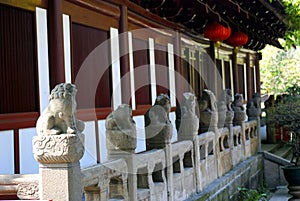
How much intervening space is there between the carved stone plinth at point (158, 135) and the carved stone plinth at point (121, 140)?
41.6 inches

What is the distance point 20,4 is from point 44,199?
254cm

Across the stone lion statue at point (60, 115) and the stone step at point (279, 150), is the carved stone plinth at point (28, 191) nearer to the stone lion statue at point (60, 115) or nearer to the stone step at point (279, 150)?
the stone lion statue at point (60, 115)

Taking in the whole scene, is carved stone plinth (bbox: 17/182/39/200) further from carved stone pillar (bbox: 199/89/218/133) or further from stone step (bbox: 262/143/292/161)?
stone step (bbox: 262/143/292/161)

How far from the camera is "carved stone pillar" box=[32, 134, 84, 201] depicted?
3.83 m

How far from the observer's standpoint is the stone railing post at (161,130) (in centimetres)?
631

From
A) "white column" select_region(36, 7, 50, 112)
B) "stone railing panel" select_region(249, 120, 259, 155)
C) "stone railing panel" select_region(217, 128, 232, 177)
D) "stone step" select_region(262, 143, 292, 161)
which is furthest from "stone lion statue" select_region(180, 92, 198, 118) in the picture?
"stone step" select_region(262, 143, 292, 161)

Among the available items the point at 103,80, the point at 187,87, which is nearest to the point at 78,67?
the point at 103,80

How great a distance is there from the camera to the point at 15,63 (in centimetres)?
593

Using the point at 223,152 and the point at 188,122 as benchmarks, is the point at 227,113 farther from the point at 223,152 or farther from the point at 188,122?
the point at 188,122

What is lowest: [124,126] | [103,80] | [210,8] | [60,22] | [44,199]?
[44,199]

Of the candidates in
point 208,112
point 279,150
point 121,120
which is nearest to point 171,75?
point 208,112

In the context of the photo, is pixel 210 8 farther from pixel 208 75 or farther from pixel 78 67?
pixel 208 75

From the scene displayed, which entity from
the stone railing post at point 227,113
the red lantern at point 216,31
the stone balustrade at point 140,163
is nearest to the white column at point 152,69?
the stone railing post at point 227,113

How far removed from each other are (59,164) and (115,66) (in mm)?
4638
